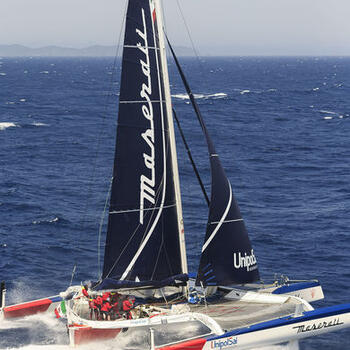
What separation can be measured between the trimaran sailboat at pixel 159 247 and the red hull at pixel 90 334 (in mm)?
31

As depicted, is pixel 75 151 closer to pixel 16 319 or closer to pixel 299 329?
pixel 16 319

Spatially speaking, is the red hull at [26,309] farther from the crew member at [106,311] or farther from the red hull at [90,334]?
the red hull at [90,334]

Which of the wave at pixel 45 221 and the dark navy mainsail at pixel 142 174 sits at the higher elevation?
the dark navy mainsail at pixel 142 174

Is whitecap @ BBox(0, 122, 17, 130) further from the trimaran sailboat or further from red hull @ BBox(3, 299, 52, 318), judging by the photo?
the trimaran sailboat

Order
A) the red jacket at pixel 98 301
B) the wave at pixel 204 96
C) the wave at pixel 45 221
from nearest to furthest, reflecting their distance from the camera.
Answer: the red jacket at pixel 98 301 → the wave at pixel 45 221 → the wave at pixel 204 96

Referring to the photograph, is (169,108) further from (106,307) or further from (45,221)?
(45,221)

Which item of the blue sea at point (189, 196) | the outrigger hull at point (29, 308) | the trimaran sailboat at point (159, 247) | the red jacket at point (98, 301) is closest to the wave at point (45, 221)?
the blue sea at point (189, 196)

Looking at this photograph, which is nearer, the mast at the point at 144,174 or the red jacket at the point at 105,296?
the mast at the point at 144,174

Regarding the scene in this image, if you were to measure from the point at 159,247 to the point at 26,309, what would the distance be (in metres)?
5.28

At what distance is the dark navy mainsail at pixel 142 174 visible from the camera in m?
19.8

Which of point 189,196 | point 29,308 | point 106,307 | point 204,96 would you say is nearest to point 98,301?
point 106,307

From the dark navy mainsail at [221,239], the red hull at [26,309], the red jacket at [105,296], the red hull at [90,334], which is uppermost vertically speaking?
the dark navy mainsail at [221,239]

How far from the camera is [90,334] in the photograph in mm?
19344

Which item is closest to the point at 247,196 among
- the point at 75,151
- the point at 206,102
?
the point at 75,151
